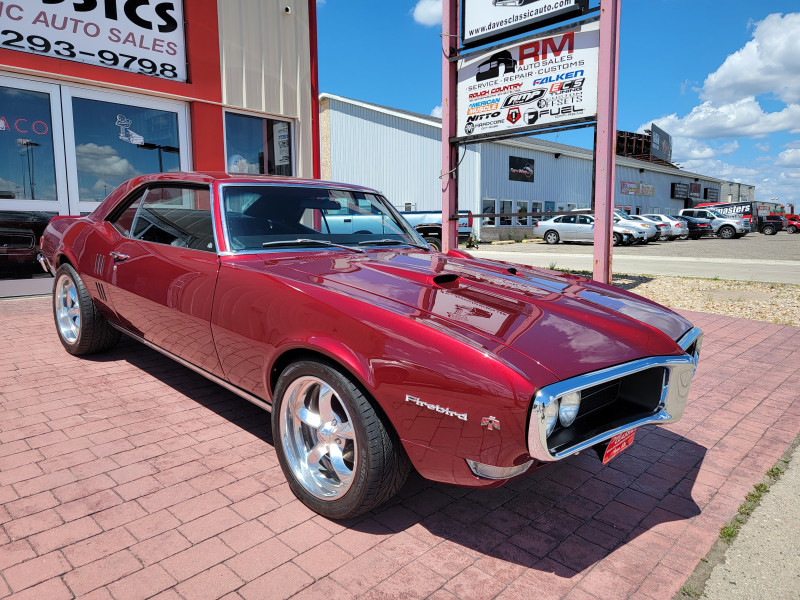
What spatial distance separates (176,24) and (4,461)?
7214mm

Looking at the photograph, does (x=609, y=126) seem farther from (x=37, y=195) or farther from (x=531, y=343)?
(x=37, y=195)

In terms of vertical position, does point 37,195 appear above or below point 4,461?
above

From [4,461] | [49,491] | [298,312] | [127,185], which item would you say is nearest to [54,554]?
[49,491]

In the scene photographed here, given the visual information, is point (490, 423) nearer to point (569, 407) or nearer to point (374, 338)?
point (569, 407)

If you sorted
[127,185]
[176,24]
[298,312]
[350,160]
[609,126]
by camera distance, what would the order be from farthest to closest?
[350,160]
[176,24]
[609,126]
[127,185]
[298,312]

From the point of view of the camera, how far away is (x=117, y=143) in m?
7.73

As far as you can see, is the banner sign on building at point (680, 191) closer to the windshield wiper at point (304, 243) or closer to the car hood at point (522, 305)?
the car hood at point (522, 305)

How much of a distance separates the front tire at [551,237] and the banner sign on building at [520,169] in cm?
385

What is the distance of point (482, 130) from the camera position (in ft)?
27.0

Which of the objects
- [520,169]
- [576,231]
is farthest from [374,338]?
[520,169]

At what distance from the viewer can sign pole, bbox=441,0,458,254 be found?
27.1 feet

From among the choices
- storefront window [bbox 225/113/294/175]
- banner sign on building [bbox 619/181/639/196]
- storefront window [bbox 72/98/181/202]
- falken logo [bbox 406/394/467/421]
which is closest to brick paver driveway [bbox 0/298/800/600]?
falken logo [bbox 406/394/467/421]

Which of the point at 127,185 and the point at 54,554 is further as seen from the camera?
the point at 127,185

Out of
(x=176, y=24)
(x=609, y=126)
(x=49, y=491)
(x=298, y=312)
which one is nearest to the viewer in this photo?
(x=298, y=312)
